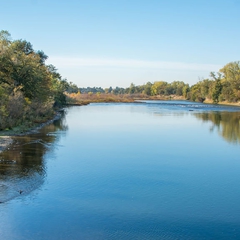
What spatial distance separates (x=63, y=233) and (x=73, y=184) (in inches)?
174

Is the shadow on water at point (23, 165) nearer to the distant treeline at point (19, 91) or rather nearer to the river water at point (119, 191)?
the river water at point (119, 191)

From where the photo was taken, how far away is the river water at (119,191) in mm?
9711

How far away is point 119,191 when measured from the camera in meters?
12.9

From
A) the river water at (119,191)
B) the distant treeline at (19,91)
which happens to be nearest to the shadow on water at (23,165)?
the river water at (119,191)

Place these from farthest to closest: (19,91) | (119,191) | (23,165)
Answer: (19,91), (23,165), (119,191)

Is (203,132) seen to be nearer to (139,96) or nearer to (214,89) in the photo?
(214,89)

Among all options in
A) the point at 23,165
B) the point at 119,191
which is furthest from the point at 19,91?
the point at 119,191

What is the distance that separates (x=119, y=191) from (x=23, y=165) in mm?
5789

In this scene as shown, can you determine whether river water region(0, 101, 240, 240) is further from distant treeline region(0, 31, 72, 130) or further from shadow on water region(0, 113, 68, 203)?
distant treeline region(0, 31, 72, 130)

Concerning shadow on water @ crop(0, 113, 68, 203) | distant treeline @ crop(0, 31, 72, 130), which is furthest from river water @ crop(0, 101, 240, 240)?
distant treeline @ crop(0, 31, 72, 130)

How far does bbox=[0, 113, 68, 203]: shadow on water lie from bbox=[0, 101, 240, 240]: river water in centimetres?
4

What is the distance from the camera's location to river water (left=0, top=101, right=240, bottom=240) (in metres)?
9.71

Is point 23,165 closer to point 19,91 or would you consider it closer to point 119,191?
point 119,191

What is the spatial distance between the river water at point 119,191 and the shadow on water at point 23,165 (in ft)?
0.12
